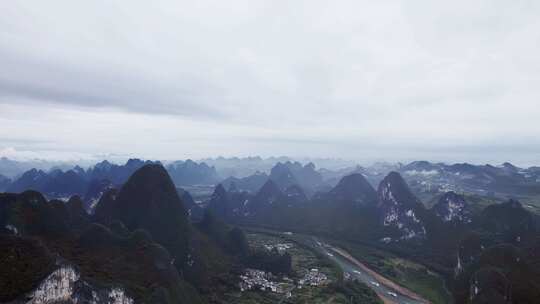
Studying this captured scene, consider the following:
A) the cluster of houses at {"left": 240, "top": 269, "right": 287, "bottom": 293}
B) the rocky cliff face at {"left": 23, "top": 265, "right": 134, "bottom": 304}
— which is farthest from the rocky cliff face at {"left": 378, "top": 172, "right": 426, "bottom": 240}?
the rocky cliff face at {"left": 23, "top": 265, "right": 134, "bottom": 304}

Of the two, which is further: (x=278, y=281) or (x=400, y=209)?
(x=400, y=209)

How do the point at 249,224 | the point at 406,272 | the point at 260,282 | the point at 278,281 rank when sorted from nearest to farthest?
the point at 260,282 < the point at 278,281 < the point at 406,272 < the point at 249,224

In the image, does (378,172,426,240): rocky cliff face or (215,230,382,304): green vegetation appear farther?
(378,172,426,240): rocky cliff face

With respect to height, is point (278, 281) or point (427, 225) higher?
point (427, 225)

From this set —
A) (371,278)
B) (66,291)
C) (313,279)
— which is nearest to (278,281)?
(313,279)

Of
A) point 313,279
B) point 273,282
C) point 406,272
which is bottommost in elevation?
point 406,272

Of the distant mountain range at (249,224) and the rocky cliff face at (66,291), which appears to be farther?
the distant mountain range at (249,224)

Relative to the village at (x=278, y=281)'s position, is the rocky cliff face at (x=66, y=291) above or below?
above

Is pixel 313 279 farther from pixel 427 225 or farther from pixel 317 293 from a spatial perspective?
pixel 427 225

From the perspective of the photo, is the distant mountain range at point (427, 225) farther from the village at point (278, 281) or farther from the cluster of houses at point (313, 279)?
the village at point (278, 281)

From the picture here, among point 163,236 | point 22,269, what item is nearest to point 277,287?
point 163,236

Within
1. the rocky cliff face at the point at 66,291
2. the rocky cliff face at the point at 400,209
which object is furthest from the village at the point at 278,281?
the rocky cliff face at the point at 400,209

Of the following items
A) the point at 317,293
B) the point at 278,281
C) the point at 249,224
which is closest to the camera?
the point at 317,293

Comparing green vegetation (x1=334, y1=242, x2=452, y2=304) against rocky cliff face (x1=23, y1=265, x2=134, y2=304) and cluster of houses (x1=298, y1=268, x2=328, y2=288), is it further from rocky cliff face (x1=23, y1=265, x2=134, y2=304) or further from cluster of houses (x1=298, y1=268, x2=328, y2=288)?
rocky cliff face (x1=23, y1=265, x2=134, y2=304)
